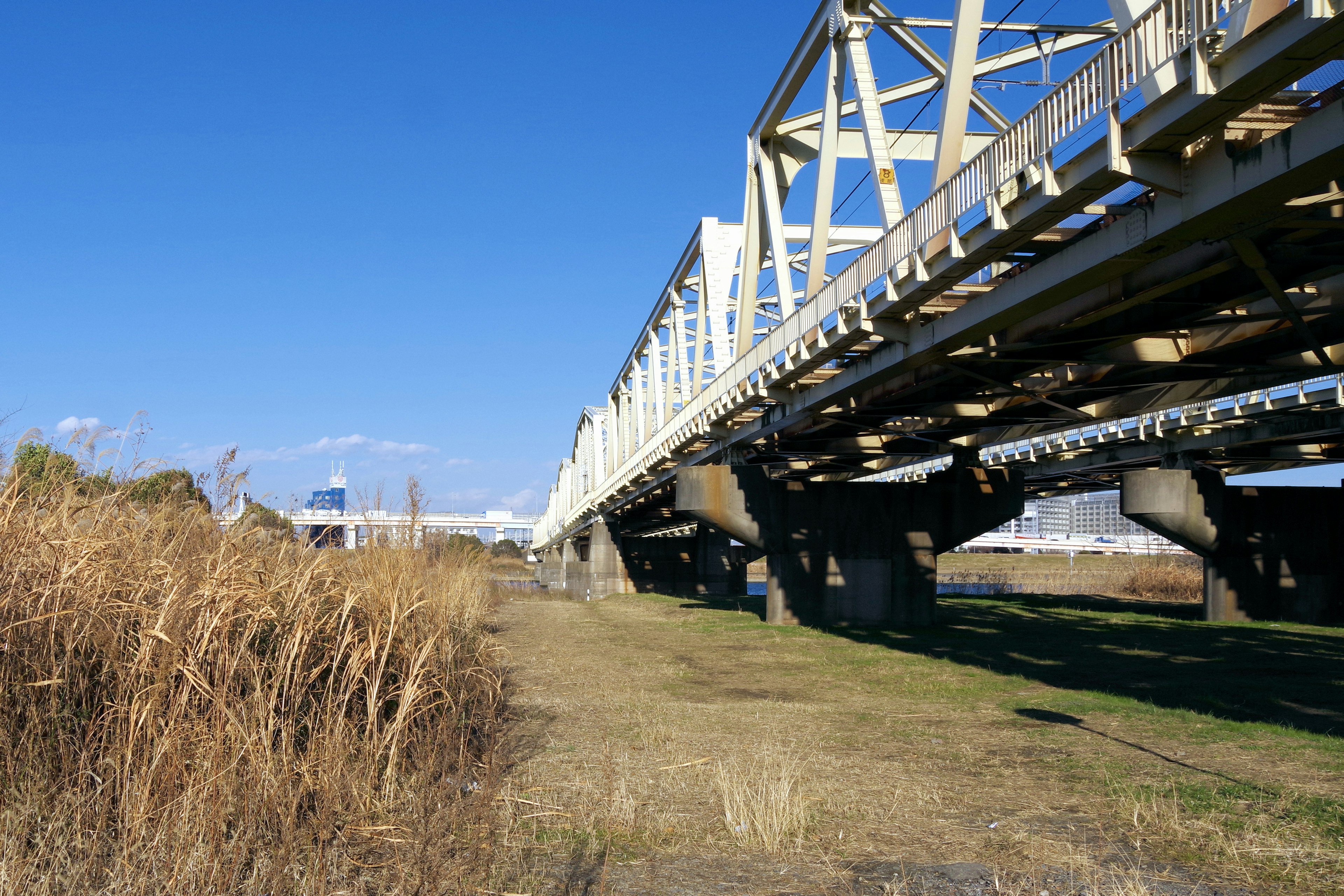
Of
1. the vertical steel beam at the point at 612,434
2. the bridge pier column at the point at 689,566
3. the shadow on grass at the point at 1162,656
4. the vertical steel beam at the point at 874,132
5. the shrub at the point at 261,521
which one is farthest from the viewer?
the bridge pier column at the point at 689,566

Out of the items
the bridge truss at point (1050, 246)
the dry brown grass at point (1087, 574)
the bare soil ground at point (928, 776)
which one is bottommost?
the bare soil ground at point (928, 776)

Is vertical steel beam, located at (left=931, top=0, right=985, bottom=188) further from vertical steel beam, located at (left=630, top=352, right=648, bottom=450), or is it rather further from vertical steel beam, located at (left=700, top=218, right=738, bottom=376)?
vertical steel beam, located at (left=630, top=352, right=648, bottom=450)

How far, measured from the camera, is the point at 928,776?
31.0ft

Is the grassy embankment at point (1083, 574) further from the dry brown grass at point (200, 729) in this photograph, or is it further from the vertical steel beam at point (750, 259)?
the dry brown grass at point (200, 729)

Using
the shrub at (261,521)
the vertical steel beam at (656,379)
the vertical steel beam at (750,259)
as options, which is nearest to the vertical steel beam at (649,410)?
the vertical steel beam at (656,379)

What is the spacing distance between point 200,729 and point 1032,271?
33.5 feet

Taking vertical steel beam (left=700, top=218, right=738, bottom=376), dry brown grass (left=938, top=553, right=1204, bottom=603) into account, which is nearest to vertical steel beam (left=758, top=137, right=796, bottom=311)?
vertical steel beam (left=700, top=218, right=738, bottom=376)

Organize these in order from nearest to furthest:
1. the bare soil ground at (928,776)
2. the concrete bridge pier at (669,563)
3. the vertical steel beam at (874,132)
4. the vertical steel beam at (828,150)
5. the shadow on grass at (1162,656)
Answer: the bare soil ground at (928,776) → the shadow on grass at (1162,656) → the vertical steel beam at (874,132) → the vertical steel beam at (828,150) → the concrete bridge pier at (669,563)

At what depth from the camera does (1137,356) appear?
16.5 m

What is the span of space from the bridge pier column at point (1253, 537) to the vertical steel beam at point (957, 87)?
79.1ft

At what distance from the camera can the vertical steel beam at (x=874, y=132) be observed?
1655 centimetres

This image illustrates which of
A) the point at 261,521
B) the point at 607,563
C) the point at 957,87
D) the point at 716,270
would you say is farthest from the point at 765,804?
the point at 607,563

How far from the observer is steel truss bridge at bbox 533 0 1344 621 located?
903 centimetres

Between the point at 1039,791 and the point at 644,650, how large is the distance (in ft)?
45.9
